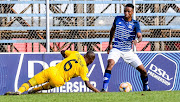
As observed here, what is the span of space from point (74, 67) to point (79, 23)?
3.29 m

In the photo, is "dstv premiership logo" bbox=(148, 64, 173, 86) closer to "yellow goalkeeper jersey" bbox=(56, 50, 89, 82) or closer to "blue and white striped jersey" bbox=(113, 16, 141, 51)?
"blue and white striped jersey" bbox=(113, 16, 141, 51)

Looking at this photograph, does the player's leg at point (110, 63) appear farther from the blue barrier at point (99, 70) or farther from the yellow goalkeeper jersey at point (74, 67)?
the blue barrier at point (99, 70)

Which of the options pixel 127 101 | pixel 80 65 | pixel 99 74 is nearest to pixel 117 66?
pixel 99 74

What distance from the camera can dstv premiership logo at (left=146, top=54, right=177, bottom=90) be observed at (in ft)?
32.5

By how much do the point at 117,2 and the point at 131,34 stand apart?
7.47 ft

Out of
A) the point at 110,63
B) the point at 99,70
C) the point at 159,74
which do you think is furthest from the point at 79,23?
the point at 110,63

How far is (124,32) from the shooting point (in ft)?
28.7

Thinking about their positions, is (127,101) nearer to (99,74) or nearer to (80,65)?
(80,65)

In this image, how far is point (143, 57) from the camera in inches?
390

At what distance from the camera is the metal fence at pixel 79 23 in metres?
10.7

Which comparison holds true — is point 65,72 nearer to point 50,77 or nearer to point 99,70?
point 50,77

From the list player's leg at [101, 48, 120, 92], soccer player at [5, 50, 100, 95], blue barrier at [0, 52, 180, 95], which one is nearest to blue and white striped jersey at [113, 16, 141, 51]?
player's leg at [101, 48, 120, 92]

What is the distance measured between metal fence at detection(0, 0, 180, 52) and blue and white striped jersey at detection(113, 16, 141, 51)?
1.78m

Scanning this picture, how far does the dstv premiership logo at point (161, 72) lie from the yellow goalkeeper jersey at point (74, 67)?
2646 millimetres
